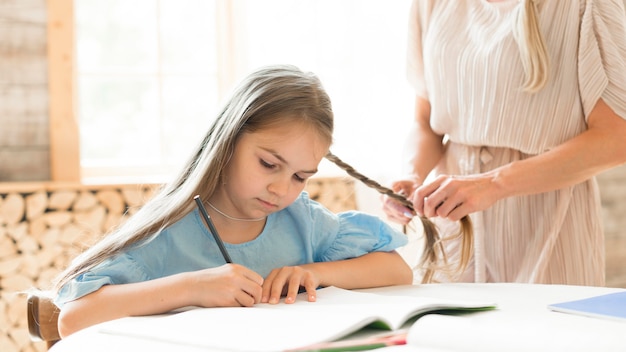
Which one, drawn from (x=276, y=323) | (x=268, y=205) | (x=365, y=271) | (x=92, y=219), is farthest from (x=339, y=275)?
(x=92, y=219)

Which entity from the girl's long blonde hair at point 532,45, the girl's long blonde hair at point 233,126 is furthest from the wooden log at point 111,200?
the girl's long blonde hair at point 532,45

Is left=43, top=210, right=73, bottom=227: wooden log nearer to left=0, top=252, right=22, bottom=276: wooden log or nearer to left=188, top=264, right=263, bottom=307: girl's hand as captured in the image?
left=0, top=252, right=22, bottom=276: wooden log

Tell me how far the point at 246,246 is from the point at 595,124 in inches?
26.8

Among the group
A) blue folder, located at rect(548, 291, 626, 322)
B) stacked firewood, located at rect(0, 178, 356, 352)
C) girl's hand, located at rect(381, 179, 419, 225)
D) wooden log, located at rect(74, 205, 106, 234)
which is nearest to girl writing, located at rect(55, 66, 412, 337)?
girl's hand, located at rect(381, 179, 419, 225)

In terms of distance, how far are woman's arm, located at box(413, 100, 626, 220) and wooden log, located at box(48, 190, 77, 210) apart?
1.84m

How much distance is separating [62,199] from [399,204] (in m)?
1.78

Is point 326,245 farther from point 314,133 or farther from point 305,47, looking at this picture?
point 305,47

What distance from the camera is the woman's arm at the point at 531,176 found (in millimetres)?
1471

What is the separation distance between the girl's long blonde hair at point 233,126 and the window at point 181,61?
1746 mm

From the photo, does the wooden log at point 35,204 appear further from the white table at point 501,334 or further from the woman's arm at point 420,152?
the white table at point 501,334

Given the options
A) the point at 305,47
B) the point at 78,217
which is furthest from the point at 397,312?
the point at 305,47

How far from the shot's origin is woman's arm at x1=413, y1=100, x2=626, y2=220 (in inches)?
57.9

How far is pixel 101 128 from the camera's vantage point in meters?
3.49

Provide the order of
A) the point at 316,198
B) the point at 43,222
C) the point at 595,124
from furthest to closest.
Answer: the point at 316,198, the point at 43,222, the point at 595,124
